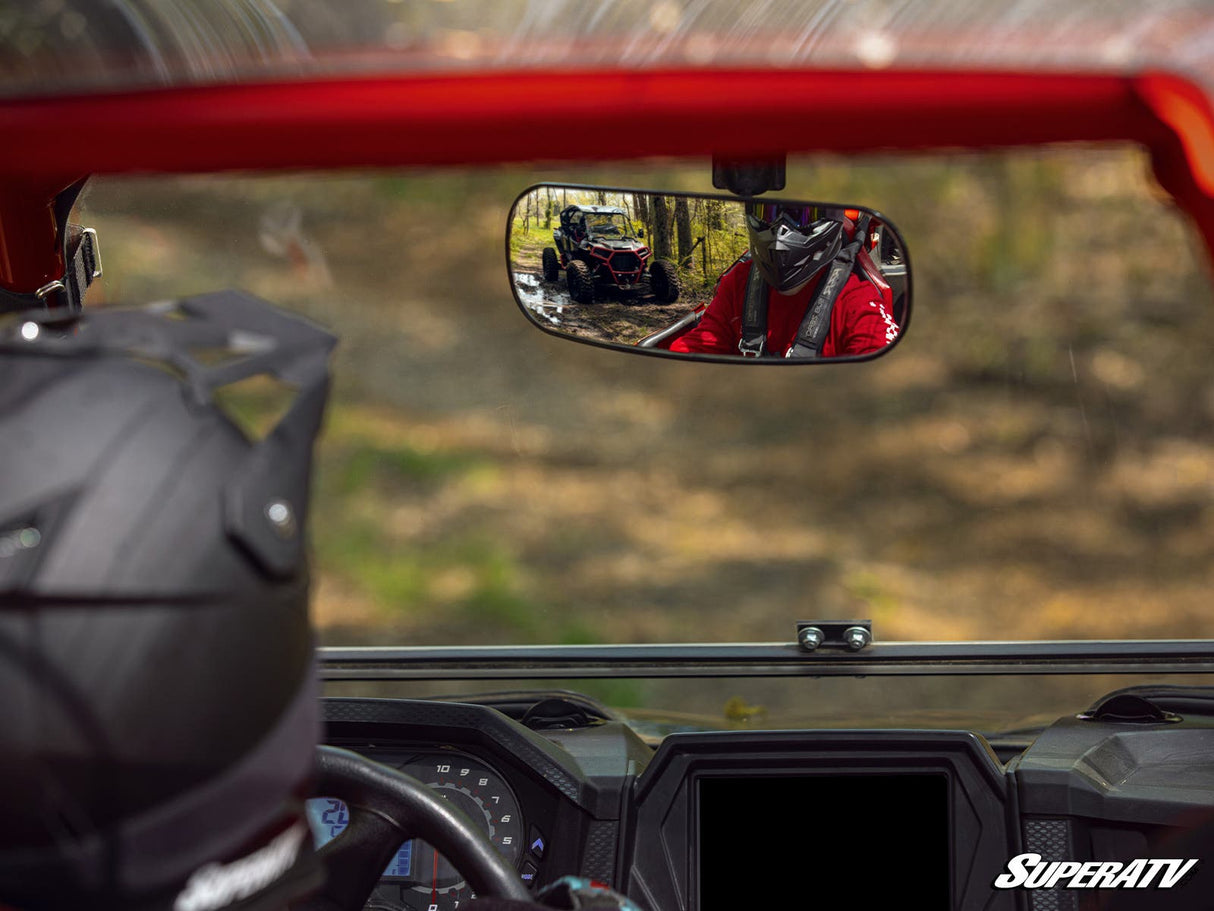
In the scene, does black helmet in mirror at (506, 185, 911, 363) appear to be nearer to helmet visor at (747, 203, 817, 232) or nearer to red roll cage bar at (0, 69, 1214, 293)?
helmet visor at (747, 203, 817, 232)

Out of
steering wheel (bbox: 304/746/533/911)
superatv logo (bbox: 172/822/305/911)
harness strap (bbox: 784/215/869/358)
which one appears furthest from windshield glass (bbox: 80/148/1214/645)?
superatv logo (bbox: 172/822/305/911)

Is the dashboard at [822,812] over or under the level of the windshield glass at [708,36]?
under

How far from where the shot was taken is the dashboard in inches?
82.3

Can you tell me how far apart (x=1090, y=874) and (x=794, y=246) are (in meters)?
1.05

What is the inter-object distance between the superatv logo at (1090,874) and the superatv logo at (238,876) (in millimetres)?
1420

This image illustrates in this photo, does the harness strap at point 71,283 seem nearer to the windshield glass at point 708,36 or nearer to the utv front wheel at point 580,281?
the utv front wheel at point 580,281

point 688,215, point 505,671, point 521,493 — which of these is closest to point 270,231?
point 521,493

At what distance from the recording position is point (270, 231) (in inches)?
193

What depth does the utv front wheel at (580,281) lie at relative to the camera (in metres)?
2.13

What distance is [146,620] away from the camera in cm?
84

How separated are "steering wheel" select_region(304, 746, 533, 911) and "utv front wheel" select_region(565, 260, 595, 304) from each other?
83cm

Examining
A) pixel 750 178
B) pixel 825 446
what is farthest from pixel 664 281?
pixel 825 446

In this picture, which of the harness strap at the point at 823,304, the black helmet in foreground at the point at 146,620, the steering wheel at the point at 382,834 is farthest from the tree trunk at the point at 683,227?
the black helmet in foreground at the point at 146,620

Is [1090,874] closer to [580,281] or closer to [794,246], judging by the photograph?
[794,246]
